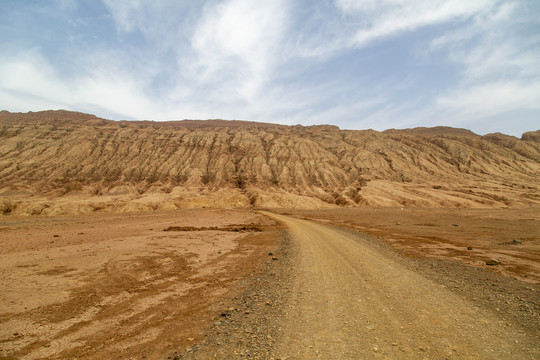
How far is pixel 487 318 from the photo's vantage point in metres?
5.80

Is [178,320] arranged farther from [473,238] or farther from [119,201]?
[119,201]

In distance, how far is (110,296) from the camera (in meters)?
7.76

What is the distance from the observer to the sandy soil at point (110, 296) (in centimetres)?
514

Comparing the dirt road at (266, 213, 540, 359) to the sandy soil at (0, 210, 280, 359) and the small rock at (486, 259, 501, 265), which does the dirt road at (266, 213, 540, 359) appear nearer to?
the sandy soil at (0, 210, 280, 359)

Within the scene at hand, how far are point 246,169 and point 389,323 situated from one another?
73.1m

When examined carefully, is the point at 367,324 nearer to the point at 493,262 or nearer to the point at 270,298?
the point at 270,298

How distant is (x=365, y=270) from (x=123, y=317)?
25.2 feet

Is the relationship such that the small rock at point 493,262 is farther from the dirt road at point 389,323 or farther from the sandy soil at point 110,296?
the sandy soil at point 110,296

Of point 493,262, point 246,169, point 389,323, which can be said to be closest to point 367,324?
point 389,323

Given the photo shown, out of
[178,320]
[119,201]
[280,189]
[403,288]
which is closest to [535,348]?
[403,288]

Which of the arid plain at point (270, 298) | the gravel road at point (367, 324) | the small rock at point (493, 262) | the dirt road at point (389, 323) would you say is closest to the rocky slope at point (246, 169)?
the arid plain at point (270, 298)

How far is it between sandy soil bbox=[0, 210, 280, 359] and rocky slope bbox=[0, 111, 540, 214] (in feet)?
125

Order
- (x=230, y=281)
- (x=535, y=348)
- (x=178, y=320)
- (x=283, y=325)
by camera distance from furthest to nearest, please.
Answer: (x=230, y=281), (x=178, y=320), (x=283, y=325), (x=535, y=348)

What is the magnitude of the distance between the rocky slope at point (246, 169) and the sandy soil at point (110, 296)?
37950mm
